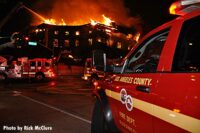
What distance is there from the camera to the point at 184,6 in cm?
332

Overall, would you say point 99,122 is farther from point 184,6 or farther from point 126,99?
point 184,6

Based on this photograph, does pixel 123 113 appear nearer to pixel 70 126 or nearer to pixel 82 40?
pixel 70 126

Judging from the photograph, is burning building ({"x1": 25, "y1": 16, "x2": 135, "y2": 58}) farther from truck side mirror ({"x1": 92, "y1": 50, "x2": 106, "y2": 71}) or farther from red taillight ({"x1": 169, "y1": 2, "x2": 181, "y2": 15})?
red taillight ({"x1": 169, "y1": 2, "x2": 181, "y2": 15})

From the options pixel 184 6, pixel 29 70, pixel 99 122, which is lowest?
pixel 99 122

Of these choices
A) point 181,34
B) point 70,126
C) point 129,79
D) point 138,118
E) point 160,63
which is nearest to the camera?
point 181,34

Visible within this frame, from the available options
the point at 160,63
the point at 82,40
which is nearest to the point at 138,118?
the point at 160,63

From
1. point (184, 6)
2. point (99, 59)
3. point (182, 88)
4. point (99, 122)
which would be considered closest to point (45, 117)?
point (99, 122)

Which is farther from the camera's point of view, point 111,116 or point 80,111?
point 80,111

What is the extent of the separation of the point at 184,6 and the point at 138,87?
98cm

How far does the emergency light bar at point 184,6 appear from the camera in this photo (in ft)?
10.5

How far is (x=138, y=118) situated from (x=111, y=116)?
1057mm

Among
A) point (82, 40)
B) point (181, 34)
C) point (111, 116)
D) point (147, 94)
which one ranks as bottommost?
point (111, 116)

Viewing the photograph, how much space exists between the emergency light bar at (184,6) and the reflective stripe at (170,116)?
0.99 meters

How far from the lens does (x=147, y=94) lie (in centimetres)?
340
